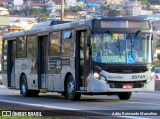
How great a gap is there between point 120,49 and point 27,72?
276 inches

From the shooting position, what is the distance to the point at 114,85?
72.1 feet

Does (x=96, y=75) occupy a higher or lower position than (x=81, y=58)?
lower

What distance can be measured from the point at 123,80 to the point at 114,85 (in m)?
0.34

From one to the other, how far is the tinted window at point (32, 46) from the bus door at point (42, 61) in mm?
429

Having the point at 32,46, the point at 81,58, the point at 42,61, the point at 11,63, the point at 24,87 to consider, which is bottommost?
the point at 24,87

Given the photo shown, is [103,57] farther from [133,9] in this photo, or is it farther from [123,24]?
[133,9]

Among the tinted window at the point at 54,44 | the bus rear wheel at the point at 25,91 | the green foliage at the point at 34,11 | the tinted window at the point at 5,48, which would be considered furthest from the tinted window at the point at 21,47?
the green foliage at the point at 34,11

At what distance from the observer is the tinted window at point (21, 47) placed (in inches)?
1123

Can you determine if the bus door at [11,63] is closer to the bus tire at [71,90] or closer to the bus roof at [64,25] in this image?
the bus roof at [64,25]

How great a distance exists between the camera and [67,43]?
23.9 metres

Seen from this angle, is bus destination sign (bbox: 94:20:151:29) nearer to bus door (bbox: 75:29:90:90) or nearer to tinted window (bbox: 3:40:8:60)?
bus door (bbox: 75:29:90:90)

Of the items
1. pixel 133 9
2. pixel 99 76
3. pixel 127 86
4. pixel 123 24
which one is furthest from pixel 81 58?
pixel 133 9

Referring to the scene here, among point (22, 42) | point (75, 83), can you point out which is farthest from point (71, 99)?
point (22, 42)

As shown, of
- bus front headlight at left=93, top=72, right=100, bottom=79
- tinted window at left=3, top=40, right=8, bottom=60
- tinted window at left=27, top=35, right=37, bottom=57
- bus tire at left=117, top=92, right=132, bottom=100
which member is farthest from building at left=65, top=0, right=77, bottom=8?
bus front headlight at left=93, top=72, right=100, bottom=79
